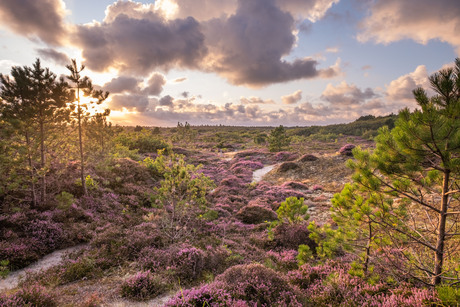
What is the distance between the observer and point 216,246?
29.3 ft

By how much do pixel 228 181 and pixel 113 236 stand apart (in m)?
13.6

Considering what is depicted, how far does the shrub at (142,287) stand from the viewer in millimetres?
5441

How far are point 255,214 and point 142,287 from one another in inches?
344

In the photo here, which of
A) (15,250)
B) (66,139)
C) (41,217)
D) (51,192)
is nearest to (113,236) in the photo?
(15,250)

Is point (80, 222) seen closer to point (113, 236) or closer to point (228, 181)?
point (113, 236)

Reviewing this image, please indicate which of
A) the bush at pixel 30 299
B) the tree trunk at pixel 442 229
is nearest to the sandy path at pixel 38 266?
the bush at pixel 30 299

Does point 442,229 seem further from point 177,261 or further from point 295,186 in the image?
point 295,186

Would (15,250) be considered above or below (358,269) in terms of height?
below

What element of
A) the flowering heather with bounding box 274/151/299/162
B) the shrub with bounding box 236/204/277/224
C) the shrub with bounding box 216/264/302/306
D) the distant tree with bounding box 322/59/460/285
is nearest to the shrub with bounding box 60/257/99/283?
the shrub with bounding box 216/264/302/306

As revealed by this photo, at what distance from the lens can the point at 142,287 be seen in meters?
5.67

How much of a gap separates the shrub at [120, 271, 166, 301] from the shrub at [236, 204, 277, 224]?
780 centimetres

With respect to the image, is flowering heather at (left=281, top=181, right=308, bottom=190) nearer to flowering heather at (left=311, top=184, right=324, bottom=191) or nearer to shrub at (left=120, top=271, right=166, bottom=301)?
flowering heather at (left=311, top=184, right=324, bottom=191)

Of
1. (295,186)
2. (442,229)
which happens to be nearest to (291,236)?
(442,229)

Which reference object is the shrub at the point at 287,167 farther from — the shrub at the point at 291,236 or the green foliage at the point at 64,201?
the green foliage at the point at 64,201
